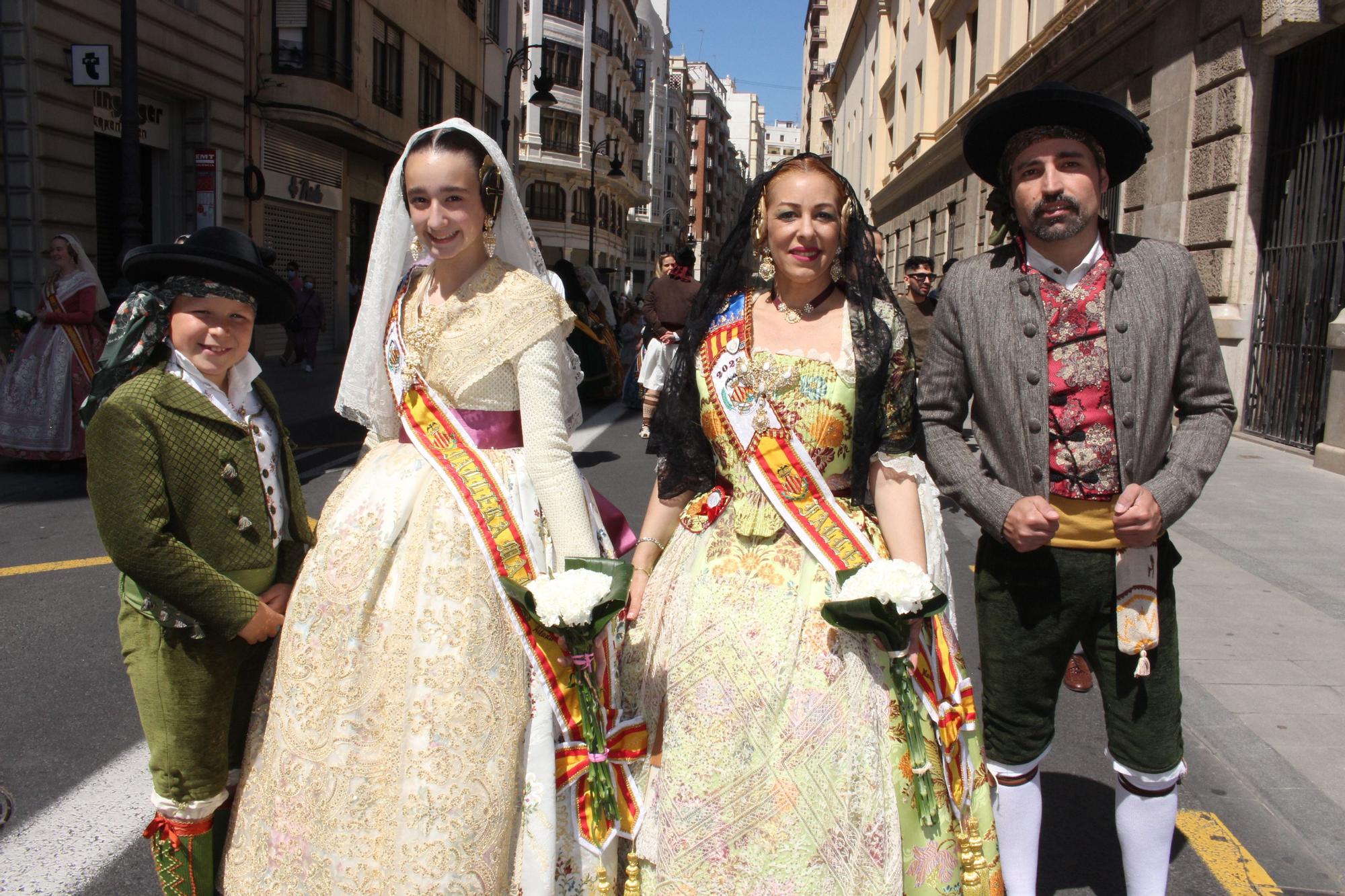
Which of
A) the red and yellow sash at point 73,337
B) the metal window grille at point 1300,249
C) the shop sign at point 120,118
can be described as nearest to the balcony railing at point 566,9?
the shop sign at point 120,118

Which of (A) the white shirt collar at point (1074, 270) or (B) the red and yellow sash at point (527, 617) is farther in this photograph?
(A) the white shirt collar at point (1074, 270)

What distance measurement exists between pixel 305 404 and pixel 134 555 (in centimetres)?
1209

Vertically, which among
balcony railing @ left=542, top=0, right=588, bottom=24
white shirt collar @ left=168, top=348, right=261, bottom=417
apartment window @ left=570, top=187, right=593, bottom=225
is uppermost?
balcony railing @ left=542, top=0, right=588, bottom=24

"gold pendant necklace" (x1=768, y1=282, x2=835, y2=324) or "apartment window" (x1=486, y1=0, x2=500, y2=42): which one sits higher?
"apartment window" (x1=486, y1=0, x2=500, y2=42)

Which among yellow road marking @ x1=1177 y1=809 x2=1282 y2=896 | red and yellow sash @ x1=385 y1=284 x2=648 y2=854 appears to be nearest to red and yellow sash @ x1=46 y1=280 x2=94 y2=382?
red and yellow sash @ x1=385 y1=284 x2=648 y2=854

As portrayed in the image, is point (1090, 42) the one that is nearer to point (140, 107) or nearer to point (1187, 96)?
point (1187, 96)

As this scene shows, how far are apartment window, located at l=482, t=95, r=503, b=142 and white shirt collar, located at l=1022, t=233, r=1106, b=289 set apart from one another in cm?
2822

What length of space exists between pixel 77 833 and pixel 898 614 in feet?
Answer: 8.62

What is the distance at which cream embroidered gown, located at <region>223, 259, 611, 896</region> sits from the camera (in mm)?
2240

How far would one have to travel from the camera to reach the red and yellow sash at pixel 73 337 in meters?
9.06

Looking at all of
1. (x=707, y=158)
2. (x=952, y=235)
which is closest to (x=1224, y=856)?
(x=952, y=235)

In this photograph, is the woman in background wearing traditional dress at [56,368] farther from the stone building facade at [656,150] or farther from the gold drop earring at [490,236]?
the stone building facade at [656,150]

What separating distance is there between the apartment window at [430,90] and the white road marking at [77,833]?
2308 cm

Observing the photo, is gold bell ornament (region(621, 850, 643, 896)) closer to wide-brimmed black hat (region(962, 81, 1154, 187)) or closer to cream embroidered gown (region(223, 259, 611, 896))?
cream embroidered gown (region(223, 259, 611, 896))
